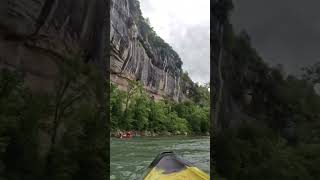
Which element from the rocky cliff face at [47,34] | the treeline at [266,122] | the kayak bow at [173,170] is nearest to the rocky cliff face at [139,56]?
the kayak bow at [173,170]

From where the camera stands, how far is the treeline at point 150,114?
28156 mm

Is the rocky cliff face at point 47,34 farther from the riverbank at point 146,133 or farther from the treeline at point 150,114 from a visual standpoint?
the treeline at point 150,114

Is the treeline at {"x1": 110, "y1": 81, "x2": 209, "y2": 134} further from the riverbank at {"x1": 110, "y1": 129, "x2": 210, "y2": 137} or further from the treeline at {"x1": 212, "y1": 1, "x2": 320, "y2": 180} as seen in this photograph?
the treeline at {"x1": 212, "y1": 1, "x2": 320, "y2": 180}

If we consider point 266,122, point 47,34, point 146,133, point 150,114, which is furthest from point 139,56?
point 266,122

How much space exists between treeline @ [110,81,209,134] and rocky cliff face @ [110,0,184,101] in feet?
6.07

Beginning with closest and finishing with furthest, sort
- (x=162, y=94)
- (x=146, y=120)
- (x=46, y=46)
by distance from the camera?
(x=46, y=46), (x=146, y=120), (x=162, y=94)

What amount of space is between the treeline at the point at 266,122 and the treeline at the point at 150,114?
21643mm

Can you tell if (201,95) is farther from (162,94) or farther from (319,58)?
(319,58)

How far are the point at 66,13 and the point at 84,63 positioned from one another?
0.47m

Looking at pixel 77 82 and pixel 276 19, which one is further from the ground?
pixel 276 19

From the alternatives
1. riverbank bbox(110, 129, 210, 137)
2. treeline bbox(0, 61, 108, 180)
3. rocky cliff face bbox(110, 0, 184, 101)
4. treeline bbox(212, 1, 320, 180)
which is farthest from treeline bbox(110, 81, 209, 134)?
treeline bbox(212, 1, 320, 180)

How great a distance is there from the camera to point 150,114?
33312 mm

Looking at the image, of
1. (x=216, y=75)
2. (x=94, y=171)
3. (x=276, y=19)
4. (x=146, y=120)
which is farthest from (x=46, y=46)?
(x=146, y=120)

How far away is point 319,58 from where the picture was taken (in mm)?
3072
